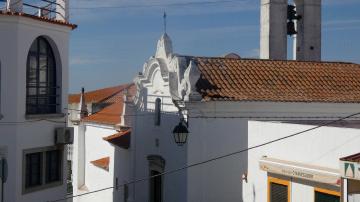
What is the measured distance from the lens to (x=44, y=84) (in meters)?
14.3

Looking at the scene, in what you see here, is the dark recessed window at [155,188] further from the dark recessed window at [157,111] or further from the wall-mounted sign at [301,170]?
the wall-mounted sign at [301,170]

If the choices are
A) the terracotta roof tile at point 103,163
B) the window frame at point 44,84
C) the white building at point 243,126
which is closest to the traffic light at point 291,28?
the white building at point 243,126

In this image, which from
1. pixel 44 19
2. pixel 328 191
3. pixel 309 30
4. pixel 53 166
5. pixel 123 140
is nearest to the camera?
pixel 328 191

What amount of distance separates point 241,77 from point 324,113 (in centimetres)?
292

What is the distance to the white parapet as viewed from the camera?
13.2 meters

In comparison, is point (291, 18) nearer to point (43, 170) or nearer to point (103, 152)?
point (103, 152)

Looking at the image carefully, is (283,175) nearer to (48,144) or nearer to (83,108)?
(48,144)

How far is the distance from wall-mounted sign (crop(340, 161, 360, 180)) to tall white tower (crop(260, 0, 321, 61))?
1176 centimetres

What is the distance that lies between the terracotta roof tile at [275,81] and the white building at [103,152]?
14.0 feet

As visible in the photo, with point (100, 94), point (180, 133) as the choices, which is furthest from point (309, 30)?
point (100, 94)

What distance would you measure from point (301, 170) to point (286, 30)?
1073 centimetres

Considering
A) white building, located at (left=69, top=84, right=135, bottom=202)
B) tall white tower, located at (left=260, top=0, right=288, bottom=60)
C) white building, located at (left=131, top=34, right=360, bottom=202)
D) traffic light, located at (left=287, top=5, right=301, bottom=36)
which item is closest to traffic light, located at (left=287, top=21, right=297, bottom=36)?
traffic light, located at (left=287, top=5, right=301, bottom=36)

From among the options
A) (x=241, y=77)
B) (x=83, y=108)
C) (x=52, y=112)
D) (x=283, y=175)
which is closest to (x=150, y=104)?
(x=241, y=77)

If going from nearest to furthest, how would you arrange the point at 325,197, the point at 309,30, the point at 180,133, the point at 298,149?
the point at 325,197 → the point at 298,149 → the point at 180,133 → the point at 309,30
